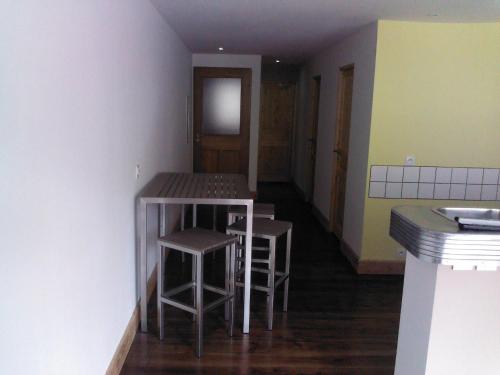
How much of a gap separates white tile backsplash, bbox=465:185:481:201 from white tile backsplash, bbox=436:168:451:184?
0.65ft

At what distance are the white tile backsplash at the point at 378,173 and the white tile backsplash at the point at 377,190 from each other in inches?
1.8

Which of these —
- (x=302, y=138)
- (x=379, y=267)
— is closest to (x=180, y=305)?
(x=379, y=267)

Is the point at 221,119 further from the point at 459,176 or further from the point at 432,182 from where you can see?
the point at 459,176

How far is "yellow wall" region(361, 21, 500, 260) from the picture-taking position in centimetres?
372

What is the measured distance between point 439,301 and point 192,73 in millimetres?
5637

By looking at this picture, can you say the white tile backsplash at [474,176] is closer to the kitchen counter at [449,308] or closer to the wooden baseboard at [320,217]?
the wooden baseboard at [320,217]

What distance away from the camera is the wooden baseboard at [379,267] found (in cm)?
405

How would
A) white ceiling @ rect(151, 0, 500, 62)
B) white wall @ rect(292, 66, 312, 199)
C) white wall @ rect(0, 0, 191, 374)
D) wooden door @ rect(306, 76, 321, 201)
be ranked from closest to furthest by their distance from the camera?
white wall @ rect(0, 0, 191, 374)
white ceiling @ rect(151, 0, 500, 62)
wooden door @ rect(306, 76, 321, 201)
white wall @ rect(292, 66, 312, 199)

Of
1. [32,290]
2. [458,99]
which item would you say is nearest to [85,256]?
[32,290]

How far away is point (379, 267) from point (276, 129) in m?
5.03

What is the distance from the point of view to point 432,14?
3.37 meters

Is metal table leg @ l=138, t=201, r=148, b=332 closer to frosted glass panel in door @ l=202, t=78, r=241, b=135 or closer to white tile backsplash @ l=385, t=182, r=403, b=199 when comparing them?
white tile backsplash @ l=385, t=182, r=403, b=199

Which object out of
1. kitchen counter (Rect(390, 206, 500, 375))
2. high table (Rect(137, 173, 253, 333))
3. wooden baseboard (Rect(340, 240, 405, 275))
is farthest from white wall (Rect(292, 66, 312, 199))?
kitchen counter (Rect(390, 206, 500, 375))

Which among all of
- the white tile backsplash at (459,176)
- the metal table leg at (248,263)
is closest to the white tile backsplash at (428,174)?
the white tile backsplash at (459,176)
